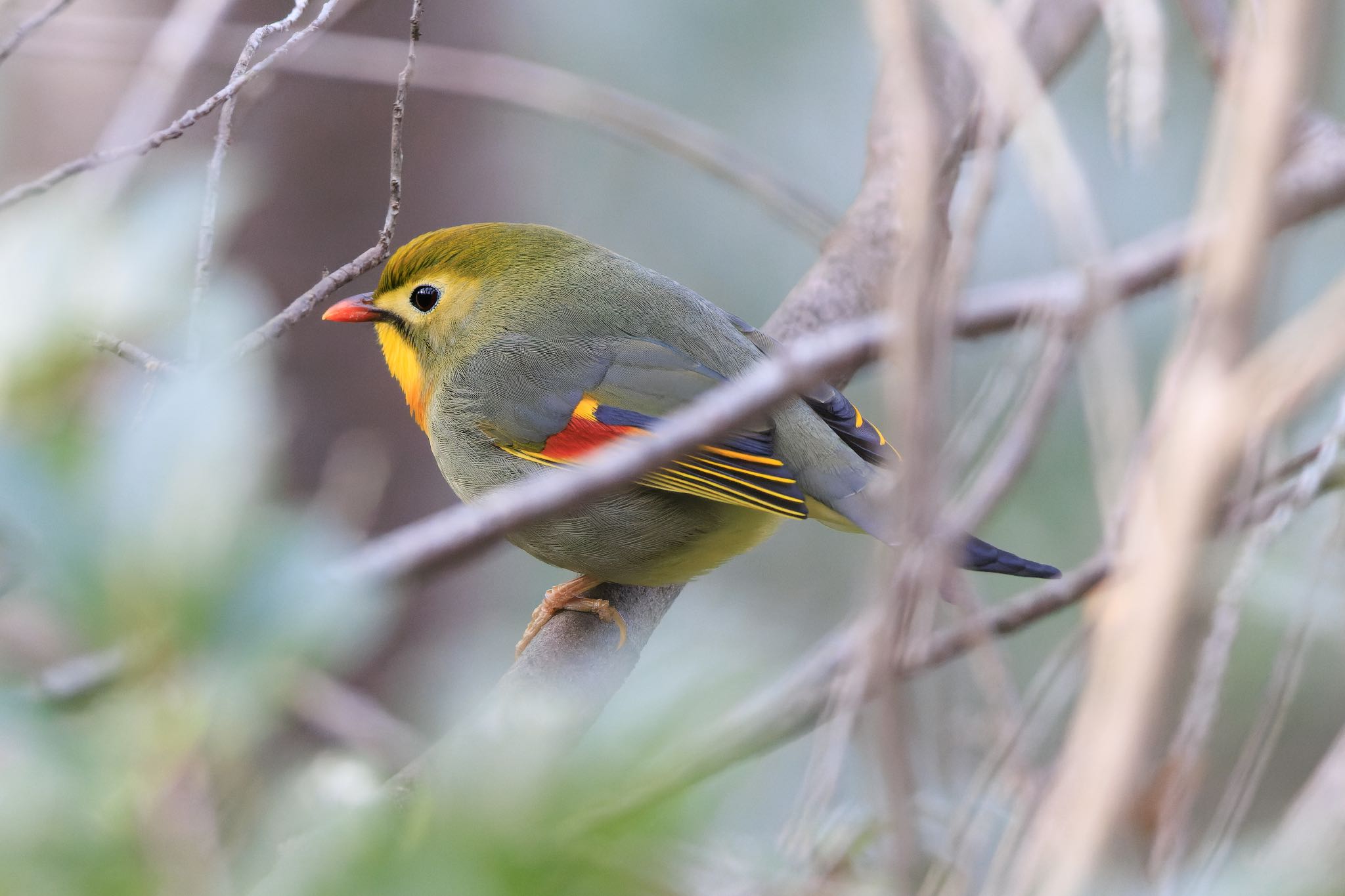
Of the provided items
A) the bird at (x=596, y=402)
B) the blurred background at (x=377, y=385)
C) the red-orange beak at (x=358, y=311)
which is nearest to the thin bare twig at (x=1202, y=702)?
the blurred background at (x=377, y=385)

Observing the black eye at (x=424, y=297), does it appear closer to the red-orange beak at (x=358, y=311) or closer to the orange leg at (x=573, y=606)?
the red-orange beak at (x=358, y=311)

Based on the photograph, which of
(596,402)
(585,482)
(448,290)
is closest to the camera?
(585,482)

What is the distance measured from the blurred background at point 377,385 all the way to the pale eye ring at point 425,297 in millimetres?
515

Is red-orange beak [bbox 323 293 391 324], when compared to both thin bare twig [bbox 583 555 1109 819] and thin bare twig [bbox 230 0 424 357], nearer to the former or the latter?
thin bare twig [bbox 230 0 424 357]

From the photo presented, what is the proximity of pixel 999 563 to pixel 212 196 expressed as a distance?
160cm

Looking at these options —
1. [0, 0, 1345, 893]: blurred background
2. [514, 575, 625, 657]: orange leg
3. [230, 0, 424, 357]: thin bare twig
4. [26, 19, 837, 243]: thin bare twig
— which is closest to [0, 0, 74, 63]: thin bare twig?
[0, 0, 1345, 893]: blurred background

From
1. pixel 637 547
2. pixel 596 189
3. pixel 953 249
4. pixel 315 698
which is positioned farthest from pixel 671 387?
pixel 596 189

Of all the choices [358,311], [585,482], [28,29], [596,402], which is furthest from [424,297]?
[585,482]

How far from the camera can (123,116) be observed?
2809 millimetres

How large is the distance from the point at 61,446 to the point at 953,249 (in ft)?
2.68

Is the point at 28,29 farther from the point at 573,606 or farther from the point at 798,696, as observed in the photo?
the point at 573,606

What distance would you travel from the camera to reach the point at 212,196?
5.68 feet

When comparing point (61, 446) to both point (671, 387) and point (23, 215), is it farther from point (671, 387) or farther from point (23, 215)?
point (671, 387)

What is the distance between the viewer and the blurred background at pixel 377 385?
81cm
